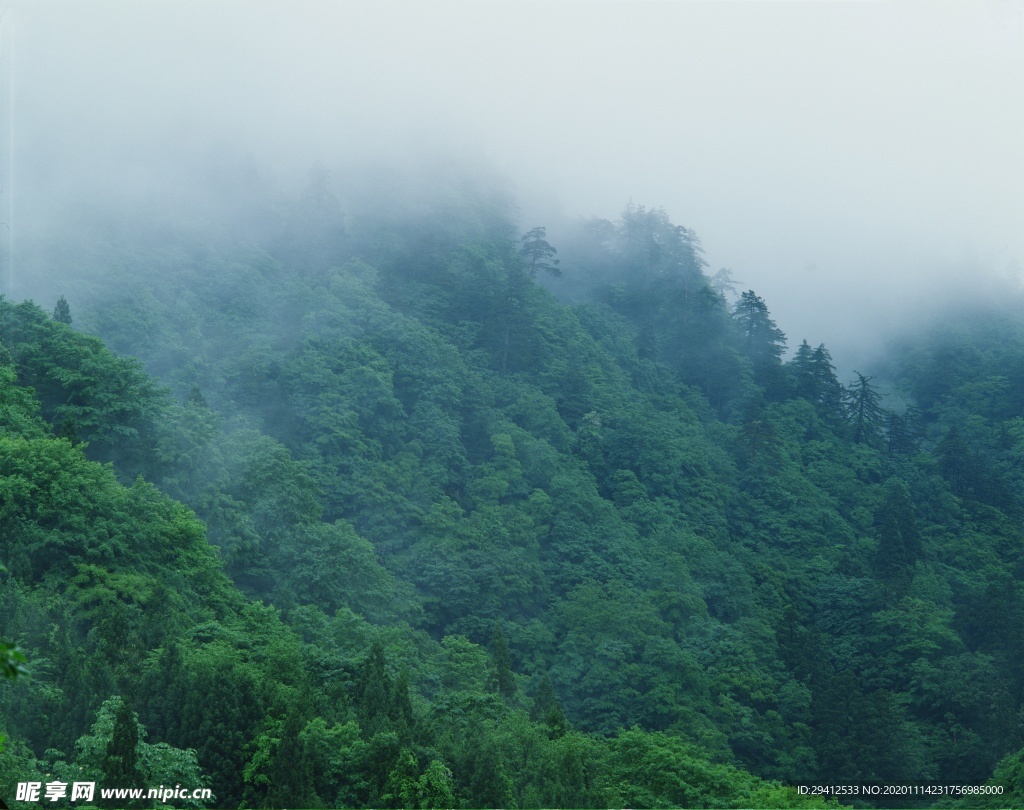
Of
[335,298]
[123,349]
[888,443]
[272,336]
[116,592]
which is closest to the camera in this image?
[116,592]

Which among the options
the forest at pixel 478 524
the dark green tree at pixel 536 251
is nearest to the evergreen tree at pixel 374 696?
the forest at pixel 478 524

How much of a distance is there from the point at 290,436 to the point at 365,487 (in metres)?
4.14

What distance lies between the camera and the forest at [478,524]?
1003 inches

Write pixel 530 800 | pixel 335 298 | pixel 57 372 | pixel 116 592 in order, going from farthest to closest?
pixel 335 298 → pixel 57 372 → pixel 116 592 → pixel 530 800

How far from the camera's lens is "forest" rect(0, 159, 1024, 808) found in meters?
25.5

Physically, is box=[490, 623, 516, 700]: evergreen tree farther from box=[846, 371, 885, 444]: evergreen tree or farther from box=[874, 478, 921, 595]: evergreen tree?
box=[846, 371, 885, 444]: evergreen tree

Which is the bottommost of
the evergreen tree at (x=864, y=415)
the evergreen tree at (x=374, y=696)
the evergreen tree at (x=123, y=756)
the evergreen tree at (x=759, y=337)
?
the evergreen tree at (x=123, y=756)

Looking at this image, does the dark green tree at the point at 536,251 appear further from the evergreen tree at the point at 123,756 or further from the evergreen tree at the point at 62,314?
the evergreen tree at the point at 123,756

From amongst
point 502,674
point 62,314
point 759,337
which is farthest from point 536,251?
point 502,674

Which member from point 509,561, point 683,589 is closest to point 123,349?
point 509,561

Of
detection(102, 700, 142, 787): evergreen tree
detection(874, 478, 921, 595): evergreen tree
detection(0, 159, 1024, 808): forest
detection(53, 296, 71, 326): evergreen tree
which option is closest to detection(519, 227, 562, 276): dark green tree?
detection(0, 159, 1024, 808): forest

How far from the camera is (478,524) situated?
4869cm

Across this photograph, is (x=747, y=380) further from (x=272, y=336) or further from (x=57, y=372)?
(x=57, y=372)

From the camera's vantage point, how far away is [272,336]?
180 feet
